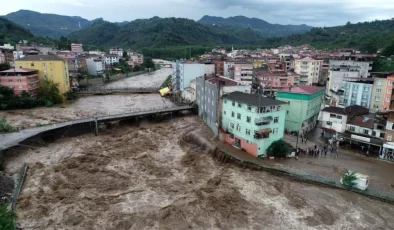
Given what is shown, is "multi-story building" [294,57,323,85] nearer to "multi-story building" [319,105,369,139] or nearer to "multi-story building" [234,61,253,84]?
"multi-story building" [234,61,253,84]

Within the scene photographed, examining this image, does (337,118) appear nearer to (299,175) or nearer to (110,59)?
(299,175)

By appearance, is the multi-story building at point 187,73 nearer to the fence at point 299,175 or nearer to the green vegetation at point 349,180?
the fence at point 299,175

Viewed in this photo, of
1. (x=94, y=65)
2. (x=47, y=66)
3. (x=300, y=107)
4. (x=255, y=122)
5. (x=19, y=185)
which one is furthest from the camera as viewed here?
(x=94, y=65)

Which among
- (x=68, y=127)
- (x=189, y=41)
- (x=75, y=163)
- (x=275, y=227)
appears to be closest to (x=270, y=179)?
(x=275, y=227)

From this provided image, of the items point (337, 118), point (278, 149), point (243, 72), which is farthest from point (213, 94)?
point (243, 72)

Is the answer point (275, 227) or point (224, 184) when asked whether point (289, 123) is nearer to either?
point (224, 184)

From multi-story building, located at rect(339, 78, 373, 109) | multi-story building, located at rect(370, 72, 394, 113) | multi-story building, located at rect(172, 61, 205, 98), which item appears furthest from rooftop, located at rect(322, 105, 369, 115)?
multi-story building, located at rect(172, 61, 205, 98)
